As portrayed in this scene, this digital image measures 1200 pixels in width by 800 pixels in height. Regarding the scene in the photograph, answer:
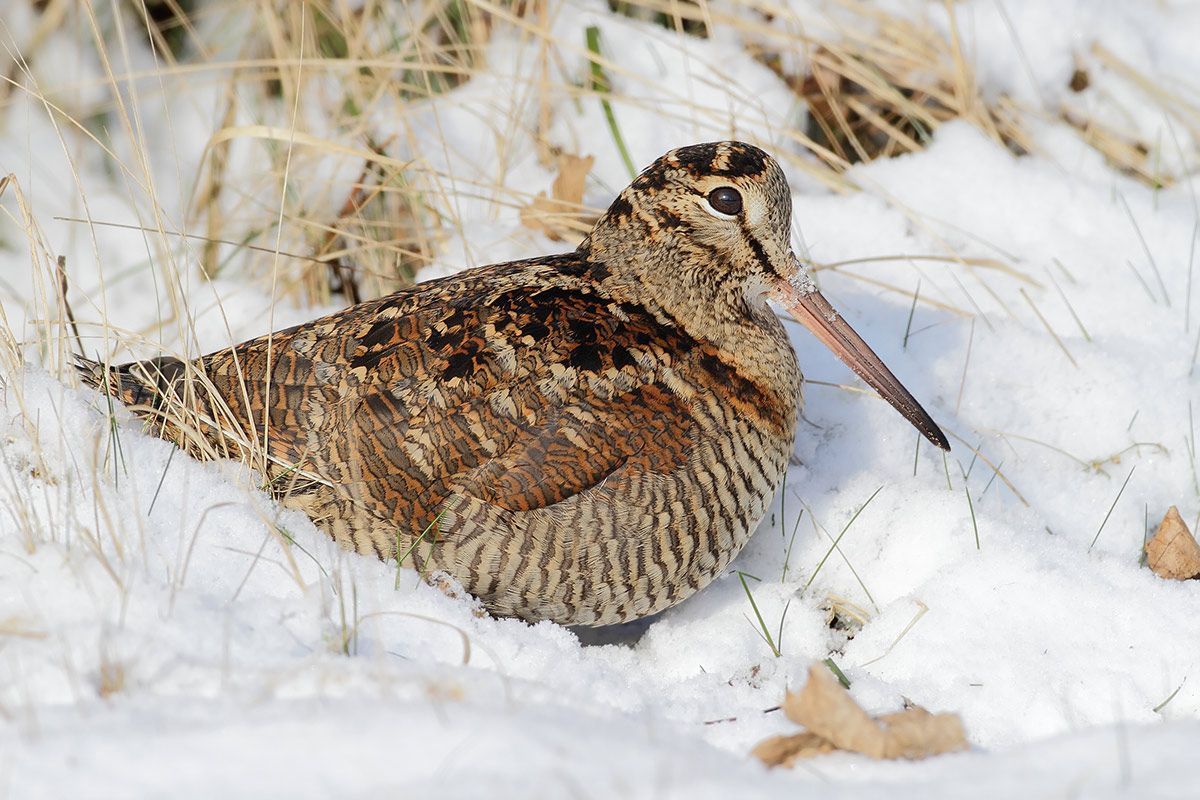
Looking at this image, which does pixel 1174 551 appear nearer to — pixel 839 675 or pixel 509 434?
pixel 839 675

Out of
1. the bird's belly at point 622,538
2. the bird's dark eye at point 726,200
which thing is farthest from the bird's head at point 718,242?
the bird's belly at point 622,538

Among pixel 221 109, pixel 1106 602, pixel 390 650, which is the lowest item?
pixel 1106 602

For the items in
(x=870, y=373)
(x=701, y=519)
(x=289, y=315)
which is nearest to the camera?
(x=701, y=519)

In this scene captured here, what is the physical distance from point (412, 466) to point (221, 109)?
Answer: 10.8 feet

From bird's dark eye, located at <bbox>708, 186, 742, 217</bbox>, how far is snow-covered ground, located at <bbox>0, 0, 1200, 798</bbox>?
896 mm

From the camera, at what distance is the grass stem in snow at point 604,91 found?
482cm

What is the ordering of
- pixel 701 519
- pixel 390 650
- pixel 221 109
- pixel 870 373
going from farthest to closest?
pixel 221 109 < pixel 870 373 < pixel 701 519 < pixel 390 650

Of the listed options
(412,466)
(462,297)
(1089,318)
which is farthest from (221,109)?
(1089,318)

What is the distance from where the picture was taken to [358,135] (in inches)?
197

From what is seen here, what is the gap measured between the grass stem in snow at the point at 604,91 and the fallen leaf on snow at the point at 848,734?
113 inches

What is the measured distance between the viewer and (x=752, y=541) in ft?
12.4

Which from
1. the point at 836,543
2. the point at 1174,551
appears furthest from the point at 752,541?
the point at 1174,551

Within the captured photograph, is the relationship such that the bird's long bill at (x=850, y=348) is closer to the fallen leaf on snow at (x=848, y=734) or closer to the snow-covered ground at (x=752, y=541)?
the snow-covered ground at (x=752, y=541)

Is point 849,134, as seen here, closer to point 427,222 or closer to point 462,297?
point 427,222
